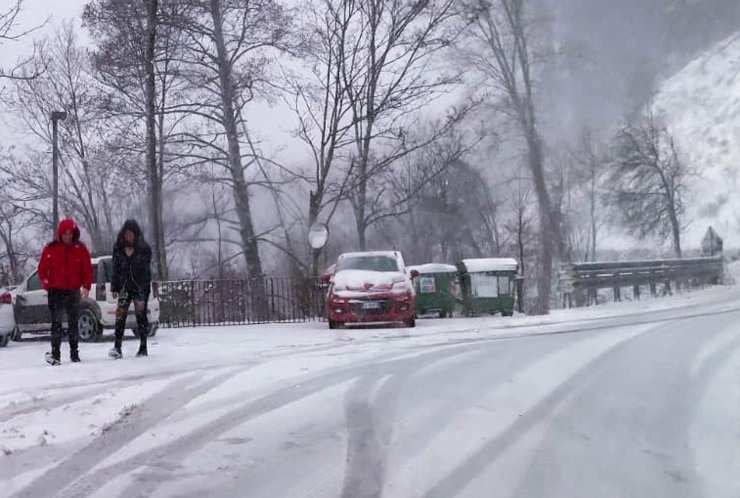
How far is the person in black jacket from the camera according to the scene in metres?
10.2

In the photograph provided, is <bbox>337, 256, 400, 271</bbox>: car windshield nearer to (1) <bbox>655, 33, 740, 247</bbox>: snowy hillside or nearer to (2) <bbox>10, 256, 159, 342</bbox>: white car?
(2) <bbox>10, 256, 159, 342</bbox>: white car

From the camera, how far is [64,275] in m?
9.79

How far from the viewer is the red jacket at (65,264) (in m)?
9.74

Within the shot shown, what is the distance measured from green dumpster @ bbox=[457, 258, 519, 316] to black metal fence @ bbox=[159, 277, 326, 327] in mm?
3785

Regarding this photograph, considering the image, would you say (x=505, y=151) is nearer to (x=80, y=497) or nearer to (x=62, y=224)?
(x=62, y=224)

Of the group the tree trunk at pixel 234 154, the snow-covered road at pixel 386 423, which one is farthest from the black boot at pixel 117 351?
the tree trunk at pixel 234 154

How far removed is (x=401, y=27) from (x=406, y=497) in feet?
73.7

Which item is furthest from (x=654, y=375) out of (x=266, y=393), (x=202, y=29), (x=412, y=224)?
(x=412, y=224)

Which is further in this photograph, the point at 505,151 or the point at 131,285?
the point at 505,151

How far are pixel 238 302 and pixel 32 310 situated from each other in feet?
18.6

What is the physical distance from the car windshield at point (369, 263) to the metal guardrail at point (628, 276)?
9257 mm

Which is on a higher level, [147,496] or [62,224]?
[62,224]

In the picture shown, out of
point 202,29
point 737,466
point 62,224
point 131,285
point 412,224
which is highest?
point 202,29

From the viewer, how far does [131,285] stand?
1021cm
